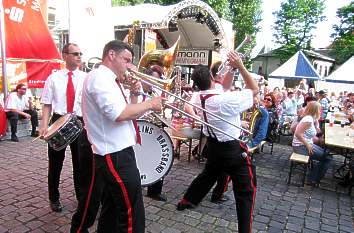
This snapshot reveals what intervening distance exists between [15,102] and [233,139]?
6301 millimetres

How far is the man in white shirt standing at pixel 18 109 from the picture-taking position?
7234 millimetres

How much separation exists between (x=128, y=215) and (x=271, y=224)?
2152mm

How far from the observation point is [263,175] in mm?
5723

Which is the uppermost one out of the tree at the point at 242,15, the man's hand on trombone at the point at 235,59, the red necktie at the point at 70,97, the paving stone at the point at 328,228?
the tree at the point at 242,15

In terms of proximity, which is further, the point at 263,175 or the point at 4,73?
the point at 4,73

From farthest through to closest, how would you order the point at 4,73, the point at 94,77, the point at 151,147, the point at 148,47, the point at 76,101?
the point at 148,47 → the point at 4,73 → the point at 151,147 → the point at 76,101 → the point at 94,77

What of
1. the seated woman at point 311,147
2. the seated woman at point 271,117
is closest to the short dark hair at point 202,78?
the seated woman at point 311,147

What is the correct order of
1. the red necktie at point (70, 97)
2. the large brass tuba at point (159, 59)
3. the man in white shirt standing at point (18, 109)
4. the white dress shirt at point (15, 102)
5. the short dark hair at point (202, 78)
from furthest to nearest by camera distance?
the white dress shirt at point (15, 102) < the man in white shirt standing at point (18, 109) < the large brass tuba at point (159, 59) < the red necktie at point (70, 97) < the short dark hair at point (202, 78)

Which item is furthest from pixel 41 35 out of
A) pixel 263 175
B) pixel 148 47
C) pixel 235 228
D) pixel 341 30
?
pixel 341 30

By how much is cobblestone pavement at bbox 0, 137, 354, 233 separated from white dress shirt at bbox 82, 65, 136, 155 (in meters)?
1.50

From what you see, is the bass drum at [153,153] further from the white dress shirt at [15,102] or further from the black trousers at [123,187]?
the white dress shirt at [15,102]

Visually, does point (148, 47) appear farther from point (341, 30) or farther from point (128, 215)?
point (341, 30)

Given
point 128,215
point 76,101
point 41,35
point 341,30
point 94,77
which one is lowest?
point 128,215

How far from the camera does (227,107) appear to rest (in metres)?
3.07
